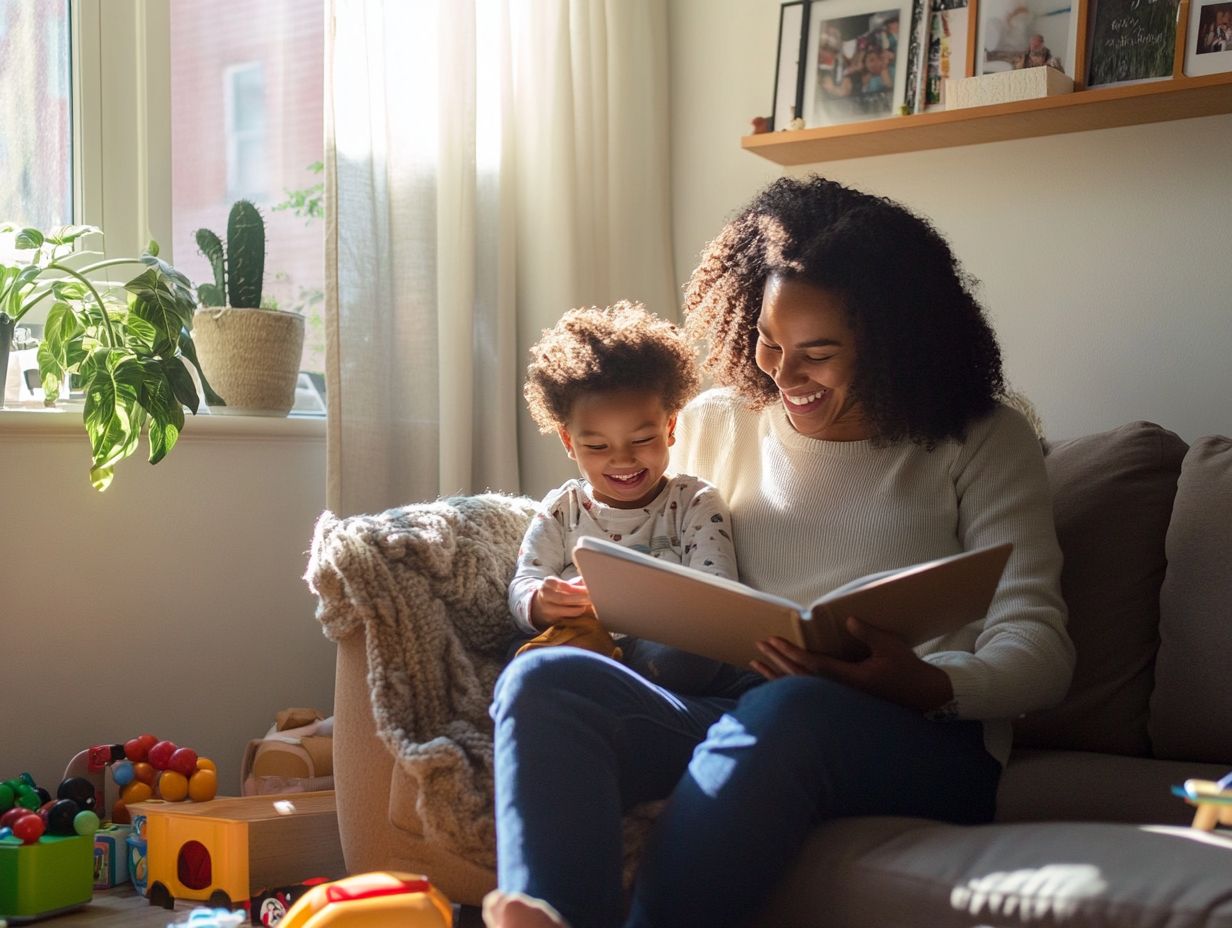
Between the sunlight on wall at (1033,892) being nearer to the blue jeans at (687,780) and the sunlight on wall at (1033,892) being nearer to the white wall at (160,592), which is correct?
the blue jeans at (687,780)

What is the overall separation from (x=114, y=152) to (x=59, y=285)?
1.52 ft

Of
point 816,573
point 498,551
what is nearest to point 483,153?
point 498,551

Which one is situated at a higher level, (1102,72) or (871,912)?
(1102,72)

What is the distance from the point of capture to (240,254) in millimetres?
2307

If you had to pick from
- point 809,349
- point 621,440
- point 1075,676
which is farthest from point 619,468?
point 1075,676

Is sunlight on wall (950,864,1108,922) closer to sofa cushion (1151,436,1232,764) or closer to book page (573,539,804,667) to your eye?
book page (573,539,804,667)

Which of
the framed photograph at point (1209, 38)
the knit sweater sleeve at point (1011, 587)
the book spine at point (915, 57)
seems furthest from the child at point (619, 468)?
the framed photograph at point (1209, 38)

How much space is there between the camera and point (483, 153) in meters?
2.64

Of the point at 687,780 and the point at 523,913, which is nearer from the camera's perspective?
the point at 523,913

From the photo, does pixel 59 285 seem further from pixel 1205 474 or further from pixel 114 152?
pixel 1205 474

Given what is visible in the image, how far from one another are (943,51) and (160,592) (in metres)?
1.67

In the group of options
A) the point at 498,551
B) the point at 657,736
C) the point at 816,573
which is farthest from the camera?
the point at 498,551

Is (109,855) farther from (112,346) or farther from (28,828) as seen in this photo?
(112,346)

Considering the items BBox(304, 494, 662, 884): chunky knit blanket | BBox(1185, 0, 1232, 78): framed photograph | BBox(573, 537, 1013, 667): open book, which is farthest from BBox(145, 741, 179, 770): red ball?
BBox(1185, 0, 1232, 78): framed photograph
